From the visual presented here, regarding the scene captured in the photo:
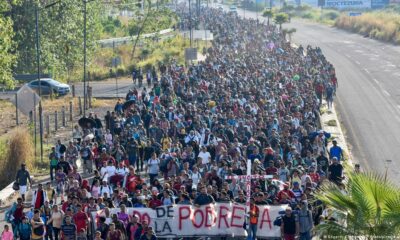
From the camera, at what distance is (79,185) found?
22.6m

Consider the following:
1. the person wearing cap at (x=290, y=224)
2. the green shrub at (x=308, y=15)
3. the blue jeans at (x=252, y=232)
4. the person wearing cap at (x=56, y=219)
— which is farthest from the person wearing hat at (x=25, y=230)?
the green shrub at (x=308, y=15)

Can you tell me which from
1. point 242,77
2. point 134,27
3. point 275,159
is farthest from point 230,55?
point 275,159

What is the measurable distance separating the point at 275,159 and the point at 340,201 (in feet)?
36.4

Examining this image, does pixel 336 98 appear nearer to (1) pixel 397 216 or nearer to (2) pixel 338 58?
(2) pixel 338 58

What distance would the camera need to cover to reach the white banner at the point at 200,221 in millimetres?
19922

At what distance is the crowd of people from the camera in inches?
767

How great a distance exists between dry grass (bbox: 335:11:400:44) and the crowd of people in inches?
1869

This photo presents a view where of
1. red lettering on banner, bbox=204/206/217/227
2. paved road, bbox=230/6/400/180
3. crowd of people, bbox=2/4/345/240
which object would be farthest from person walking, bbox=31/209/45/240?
paved road, bbox=230/6/400/180

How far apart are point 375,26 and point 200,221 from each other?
269 ft

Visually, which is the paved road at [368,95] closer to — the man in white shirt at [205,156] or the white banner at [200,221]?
the man in white shirt at [205,156]

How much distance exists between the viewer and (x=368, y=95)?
165 feet

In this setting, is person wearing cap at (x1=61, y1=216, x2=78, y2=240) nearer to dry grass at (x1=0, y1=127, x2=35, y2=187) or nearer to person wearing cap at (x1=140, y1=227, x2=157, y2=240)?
person wearing cap at (x1=140, y1=227, x2=157, y2=240)

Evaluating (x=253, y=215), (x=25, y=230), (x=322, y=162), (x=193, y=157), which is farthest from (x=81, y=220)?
(x=322, y=162)

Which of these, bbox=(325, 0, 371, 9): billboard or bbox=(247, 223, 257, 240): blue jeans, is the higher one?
bbox=(247, 223, 257, 240): blue jeans
